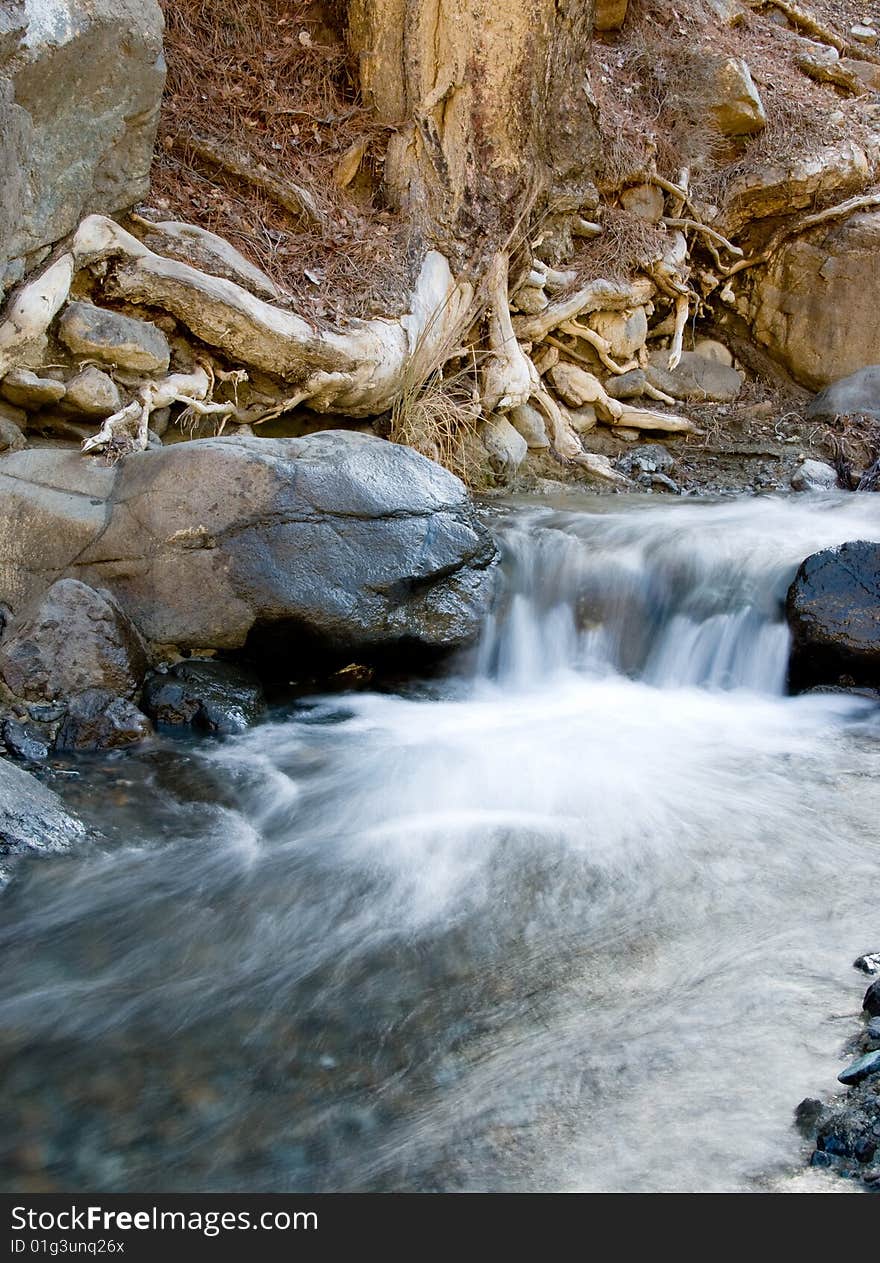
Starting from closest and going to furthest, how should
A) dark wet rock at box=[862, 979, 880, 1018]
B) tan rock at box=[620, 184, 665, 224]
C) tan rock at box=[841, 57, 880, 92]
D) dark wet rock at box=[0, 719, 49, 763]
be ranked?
dark wet rock at box=[862, 979, 880, 1018] → dark wet rock at box=[0, 719, 49, 763] → tan rock at box=[620, 184, 665, 224] → tan rock at box=[841, 57, 880, 92]

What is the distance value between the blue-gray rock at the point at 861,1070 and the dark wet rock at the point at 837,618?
11.0ft

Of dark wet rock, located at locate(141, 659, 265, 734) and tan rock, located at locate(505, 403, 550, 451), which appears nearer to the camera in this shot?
dark wet rock, located at locate(141, 659, 265, 734)

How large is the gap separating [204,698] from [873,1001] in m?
3.14

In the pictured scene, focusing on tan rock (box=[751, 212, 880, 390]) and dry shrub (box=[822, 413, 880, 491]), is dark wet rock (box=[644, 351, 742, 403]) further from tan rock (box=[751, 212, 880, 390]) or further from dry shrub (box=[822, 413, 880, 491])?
dry shrub (box=[822, 413, 880, 491])

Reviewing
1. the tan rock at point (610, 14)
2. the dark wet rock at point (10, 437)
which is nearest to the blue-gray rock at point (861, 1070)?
the dark wet rock at point (10, 437)

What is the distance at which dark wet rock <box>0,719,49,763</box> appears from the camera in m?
4.20

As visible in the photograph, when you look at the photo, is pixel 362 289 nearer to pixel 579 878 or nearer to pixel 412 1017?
pixel 579 878

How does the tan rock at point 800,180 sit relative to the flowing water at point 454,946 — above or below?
above

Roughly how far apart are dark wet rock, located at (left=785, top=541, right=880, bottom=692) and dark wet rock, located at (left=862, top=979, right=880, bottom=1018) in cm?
305

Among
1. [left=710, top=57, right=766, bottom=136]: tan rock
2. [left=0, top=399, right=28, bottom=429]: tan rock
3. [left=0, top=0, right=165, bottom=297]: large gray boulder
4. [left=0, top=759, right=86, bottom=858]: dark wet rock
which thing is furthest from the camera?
[left=710, top=57, right=766, bottom=136]: tan rock

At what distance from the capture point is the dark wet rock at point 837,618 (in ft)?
17.5

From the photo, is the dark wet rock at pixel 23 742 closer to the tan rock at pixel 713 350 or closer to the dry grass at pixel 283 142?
the dry grass at pixel 283 142

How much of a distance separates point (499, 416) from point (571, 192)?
214 cm

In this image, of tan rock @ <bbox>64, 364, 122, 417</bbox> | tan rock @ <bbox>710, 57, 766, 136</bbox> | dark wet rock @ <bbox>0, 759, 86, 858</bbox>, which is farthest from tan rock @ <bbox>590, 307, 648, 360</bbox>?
dark wet rock @ <bbox>0, 759, 86, 858</bbox>
